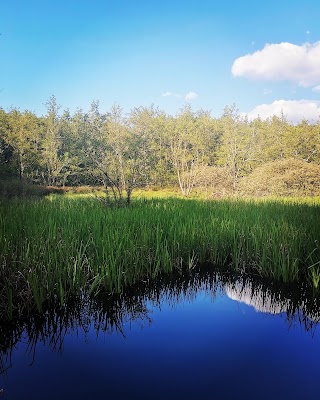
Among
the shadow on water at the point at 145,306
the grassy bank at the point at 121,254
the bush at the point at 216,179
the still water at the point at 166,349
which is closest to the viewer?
the still water at the point at 166,349

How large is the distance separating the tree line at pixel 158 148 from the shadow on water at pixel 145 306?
13.9 metres

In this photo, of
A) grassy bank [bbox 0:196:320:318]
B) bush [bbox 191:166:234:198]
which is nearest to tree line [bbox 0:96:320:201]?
bush [bbox 191:166:234:198]

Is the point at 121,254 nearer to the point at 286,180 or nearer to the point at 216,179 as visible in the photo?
the point at 286,180

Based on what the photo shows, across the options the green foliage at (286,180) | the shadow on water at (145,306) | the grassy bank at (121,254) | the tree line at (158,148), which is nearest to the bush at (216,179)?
the tree line at (158,148)

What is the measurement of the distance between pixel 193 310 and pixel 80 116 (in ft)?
119

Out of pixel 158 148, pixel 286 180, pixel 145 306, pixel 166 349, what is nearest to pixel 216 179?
pixel 286 180

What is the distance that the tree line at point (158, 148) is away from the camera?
65.4 feet

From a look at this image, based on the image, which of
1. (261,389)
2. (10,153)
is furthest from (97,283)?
(10,153)

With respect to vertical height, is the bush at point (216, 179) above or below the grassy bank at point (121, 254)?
above

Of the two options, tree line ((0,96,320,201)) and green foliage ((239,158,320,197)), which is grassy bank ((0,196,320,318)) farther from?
tree line ((0,96,320,201))

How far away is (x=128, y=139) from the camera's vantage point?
3111 cm

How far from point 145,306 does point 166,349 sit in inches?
31.4

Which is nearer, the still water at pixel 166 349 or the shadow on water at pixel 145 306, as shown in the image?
the still water at pixel 166 349

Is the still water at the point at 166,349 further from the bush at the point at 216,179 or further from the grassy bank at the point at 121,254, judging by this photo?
the bush at the point at 216,179
